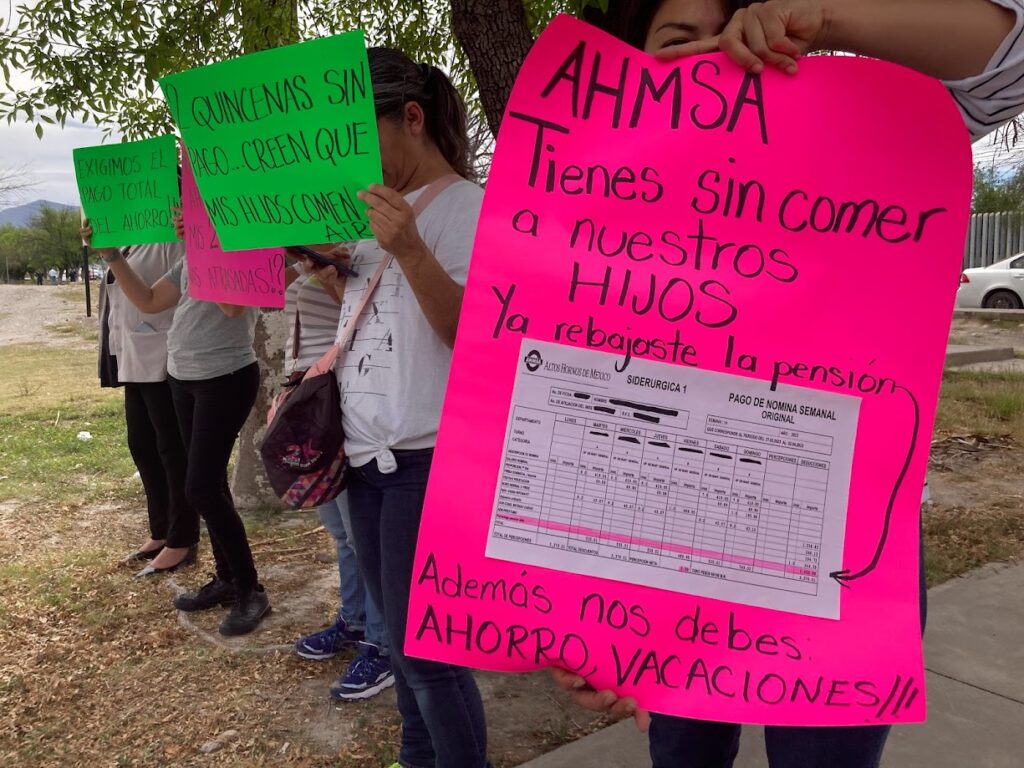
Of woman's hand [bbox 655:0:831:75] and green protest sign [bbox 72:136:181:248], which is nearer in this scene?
woman's hand [bbox 655:0:831:75]

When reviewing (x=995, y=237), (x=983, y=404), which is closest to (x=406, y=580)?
(x=983, y=404)

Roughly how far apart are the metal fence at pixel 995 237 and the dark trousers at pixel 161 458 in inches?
1051

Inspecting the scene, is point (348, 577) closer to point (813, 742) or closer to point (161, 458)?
point (161, 458)

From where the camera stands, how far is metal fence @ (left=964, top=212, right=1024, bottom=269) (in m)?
25.9

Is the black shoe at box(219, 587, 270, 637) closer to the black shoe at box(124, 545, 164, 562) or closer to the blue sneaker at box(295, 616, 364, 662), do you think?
the blue sneaker at box(295, 616, 364, 662)

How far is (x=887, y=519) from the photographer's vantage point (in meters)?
1.11

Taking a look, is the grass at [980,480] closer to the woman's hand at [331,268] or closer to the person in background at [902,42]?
the woman's hand at [331,268]

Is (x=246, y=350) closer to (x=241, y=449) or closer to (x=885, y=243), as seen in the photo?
(x=241, y=449)

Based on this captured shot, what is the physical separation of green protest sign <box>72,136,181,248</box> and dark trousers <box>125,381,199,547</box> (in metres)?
0.99

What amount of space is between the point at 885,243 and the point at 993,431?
7034 mm

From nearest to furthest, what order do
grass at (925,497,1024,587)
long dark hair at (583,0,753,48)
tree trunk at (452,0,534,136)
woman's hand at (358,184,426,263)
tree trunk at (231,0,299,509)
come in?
long dark hair at (583,0,753,48) < woman's hand at (358,184,426,263) < tree trunk at (452,0,534,136) < grass at (925,497,1024,587) < tree trunk at (231,0,299,509)

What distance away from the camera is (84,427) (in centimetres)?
865

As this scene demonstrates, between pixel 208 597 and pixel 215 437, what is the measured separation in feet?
2.95

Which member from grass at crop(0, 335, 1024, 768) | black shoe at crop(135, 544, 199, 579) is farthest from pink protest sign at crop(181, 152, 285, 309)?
black shoe at crop(135, 544, 199, 579)
